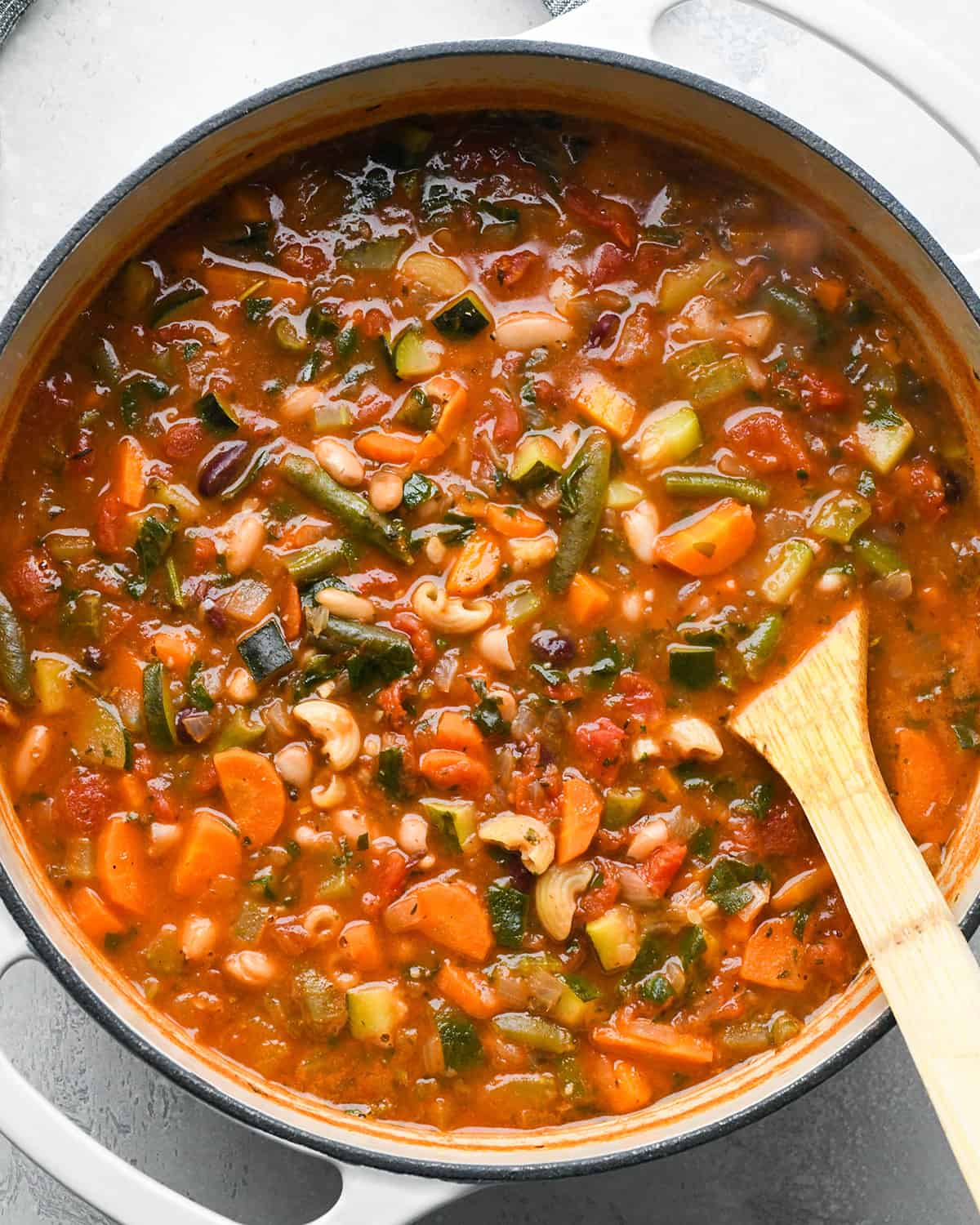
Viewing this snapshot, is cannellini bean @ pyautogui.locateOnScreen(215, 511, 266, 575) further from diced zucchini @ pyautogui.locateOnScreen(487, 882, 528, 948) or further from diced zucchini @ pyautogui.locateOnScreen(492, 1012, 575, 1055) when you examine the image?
diced zucchini @ pyautogui.locateOnScreen(492, 1012, 575, 1055)

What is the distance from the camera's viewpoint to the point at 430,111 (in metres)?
3.51

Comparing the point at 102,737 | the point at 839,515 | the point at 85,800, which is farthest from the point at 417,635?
the point at 839,515

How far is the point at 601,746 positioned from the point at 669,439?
863mm

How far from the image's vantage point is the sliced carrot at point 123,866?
341 cm

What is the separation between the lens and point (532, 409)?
11.4ft

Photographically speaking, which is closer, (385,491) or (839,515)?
(385,491)

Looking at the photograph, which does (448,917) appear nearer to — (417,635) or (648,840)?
(648,840)

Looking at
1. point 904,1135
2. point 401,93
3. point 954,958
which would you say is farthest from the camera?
point 904,1135

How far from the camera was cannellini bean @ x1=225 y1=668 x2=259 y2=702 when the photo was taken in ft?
11.2

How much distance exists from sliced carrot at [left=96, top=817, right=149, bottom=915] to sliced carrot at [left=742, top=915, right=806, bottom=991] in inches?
65.3

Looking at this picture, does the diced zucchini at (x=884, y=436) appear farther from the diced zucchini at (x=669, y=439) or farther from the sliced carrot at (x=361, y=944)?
the sliced carrot at (x=361, y=944)

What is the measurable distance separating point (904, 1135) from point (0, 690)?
288cm

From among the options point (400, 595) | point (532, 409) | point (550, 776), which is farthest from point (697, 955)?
point (532, 409)

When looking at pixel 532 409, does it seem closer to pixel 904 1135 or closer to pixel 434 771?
pixel 434 771
